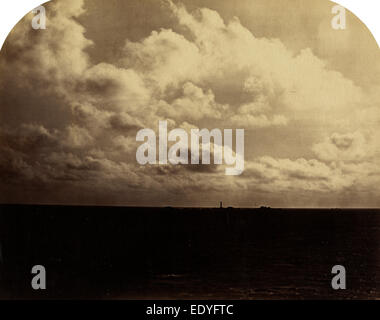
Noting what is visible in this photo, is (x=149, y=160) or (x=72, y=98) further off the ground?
(x=72, y=98)

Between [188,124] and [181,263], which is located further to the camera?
[181,263]

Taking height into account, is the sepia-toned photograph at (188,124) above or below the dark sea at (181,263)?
above

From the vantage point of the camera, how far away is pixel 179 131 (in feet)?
14.8

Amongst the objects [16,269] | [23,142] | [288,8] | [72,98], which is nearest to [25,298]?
[16,269]

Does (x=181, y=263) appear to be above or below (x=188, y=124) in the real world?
below

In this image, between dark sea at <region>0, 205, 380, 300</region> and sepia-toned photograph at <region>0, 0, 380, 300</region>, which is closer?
dark sea at <region>0, 205, 380, 300</region>

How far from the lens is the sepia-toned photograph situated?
174 inches

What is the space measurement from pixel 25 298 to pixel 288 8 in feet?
12.2

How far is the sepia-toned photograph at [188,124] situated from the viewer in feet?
14.5

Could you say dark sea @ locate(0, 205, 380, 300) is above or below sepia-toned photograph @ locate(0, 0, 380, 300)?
below

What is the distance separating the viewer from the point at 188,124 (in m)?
4.52

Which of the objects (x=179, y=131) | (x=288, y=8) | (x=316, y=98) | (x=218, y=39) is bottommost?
(x=179, y=131)

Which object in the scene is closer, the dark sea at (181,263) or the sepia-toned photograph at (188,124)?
the dark sea at (181,263)

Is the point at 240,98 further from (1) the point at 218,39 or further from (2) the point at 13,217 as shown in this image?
(2) the point at 13,217
